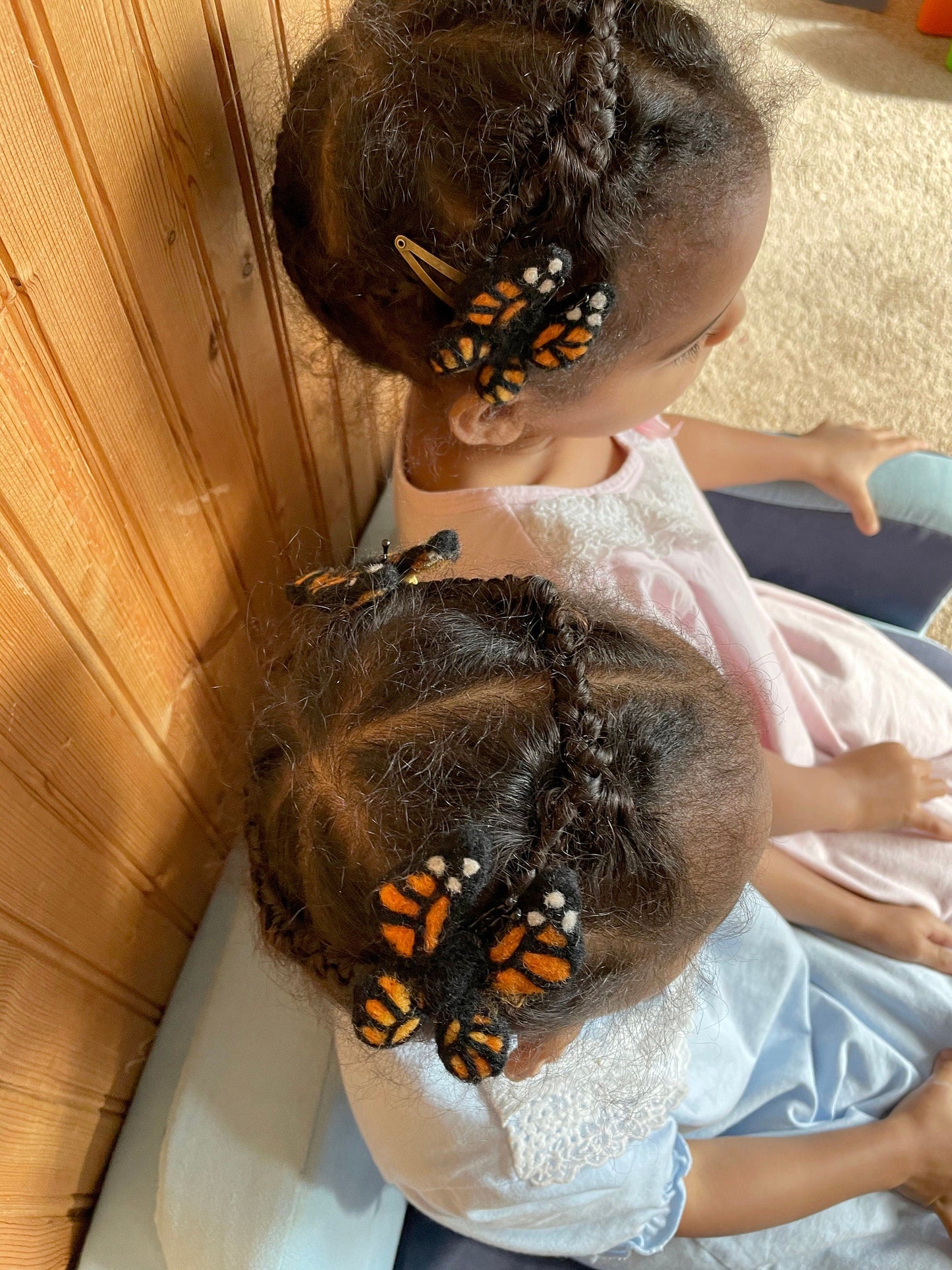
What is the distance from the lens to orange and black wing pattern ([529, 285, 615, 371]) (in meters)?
0.61

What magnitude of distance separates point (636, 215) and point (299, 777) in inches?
16.5

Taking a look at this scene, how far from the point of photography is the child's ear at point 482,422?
0.72 metres

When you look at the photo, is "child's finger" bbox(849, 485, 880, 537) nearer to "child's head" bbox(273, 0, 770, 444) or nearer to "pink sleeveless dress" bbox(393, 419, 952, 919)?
"pink sleeveless dress" bbox(393, 419, 952, 919)

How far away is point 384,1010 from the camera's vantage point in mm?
439

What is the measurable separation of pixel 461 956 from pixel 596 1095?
0.29 metres

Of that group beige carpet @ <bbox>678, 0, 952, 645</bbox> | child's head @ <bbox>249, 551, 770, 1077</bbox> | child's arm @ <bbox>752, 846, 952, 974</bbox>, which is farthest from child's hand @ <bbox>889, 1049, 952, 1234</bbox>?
beige carpet @ <bbox>678, 0, 952, 645</bbox>

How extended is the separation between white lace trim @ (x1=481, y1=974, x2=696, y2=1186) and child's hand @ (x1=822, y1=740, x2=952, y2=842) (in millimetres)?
323

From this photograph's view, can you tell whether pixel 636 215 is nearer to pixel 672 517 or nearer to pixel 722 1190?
pixel 672 517

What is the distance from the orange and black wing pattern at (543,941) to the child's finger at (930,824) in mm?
620

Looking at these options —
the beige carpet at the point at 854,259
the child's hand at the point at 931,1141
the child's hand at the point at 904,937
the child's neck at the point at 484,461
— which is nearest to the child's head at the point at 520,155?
the child's neck at the point at 484,461

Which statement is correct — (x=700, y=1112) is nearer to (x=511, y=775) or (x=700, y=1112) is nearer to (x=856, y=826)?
(x=856, y=826)

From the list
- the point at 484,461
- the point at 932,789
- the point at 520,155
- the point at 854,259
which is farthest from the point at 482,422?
the point at 854,259

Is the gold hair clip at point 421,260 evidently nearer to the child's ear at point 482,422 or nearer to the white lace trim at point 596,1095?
the child's ear at point 482,422

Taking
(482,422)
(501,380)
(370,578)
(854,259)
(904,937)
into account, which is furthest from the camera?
(854,259)
